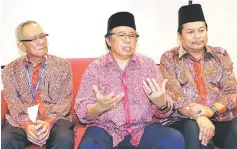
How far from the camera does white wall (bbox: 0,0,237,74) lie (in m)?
2.77

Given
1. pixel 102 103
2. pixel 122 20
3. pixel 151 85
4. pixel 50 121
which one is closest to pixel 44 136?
pixel 50 121

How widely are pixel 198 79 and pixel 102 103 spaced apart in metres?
0.79

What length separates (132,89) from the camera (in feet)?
7.13

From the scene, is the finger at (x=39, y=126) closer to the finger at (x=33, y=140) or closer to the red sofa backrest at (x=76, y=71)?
the finger at (x=33, y=140)

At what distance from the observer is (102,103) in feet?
6.22

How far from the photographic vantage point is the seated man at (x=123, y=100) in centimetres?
205

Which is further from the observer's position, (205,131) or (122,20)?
Result: (122,20)

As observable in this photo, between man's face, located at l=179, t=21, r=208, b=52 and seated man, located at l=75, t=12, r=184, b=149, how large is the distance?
0.31 meters

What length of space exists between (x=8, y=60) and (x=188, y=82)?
1458 millimetres

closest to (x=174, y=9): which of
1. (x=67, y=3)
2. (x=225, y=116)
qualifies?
(x=67, y=3)

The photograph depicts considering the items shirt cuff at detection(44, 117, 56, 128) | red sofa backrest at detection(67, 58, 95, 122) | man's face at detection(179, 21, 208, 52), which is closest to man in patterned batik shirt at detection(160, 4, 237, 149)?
man's face at detection(179, 21, 208, 52)

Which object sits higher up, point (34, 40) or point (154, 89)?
point (34, 40)

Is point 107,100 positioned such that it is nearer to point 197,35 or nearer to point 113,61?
point 113,61

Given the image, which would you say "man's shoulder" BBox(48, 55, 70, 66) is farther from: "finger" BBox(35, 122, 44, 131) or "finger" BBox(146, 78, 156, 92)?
"finger" BBox(146, 78, 156, 92)
